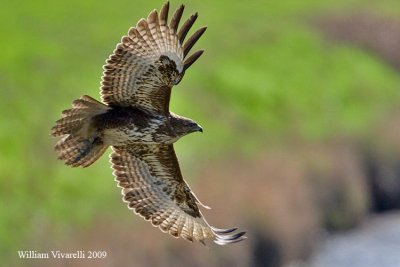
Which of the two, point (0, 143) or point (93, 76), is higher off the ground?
point (93, 76)

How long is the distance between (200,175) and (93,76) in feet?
15.9

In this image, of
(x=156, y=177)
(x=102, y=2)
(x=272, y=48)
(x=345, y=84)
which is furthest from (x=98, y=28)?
(x=156, y=177)

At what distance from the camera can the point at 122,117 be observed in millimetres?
11656

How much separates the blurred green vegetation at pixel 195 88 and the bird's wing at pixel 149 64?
24.7 feet

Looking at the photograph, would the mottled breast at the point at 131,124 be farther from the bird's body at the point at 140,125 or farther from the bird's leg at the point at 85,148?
the bird's leg at the point at 85,148

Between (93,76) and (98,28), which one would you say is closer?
(93,76)

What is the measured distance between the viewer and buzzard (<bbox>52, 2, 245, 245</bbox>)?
1121cm

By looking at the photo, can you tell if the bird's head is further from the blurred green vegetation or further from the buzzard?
the blurred green vegetation

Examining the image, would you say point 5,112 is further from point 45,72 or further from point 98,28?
point 98,28

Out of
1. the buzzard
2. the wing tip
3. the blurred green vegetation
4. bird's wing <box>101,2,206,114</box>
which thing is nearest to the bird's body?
the buzzard

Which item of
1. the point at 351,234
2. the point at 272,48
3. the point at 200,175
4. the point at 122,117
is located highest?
the point at 272,48

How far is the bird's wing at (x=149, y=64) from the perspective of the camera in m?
11.1

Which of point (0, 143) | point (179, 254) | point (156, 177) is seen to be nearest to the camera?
point (156, 177)

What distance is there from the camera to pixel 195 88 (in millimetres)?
26328
